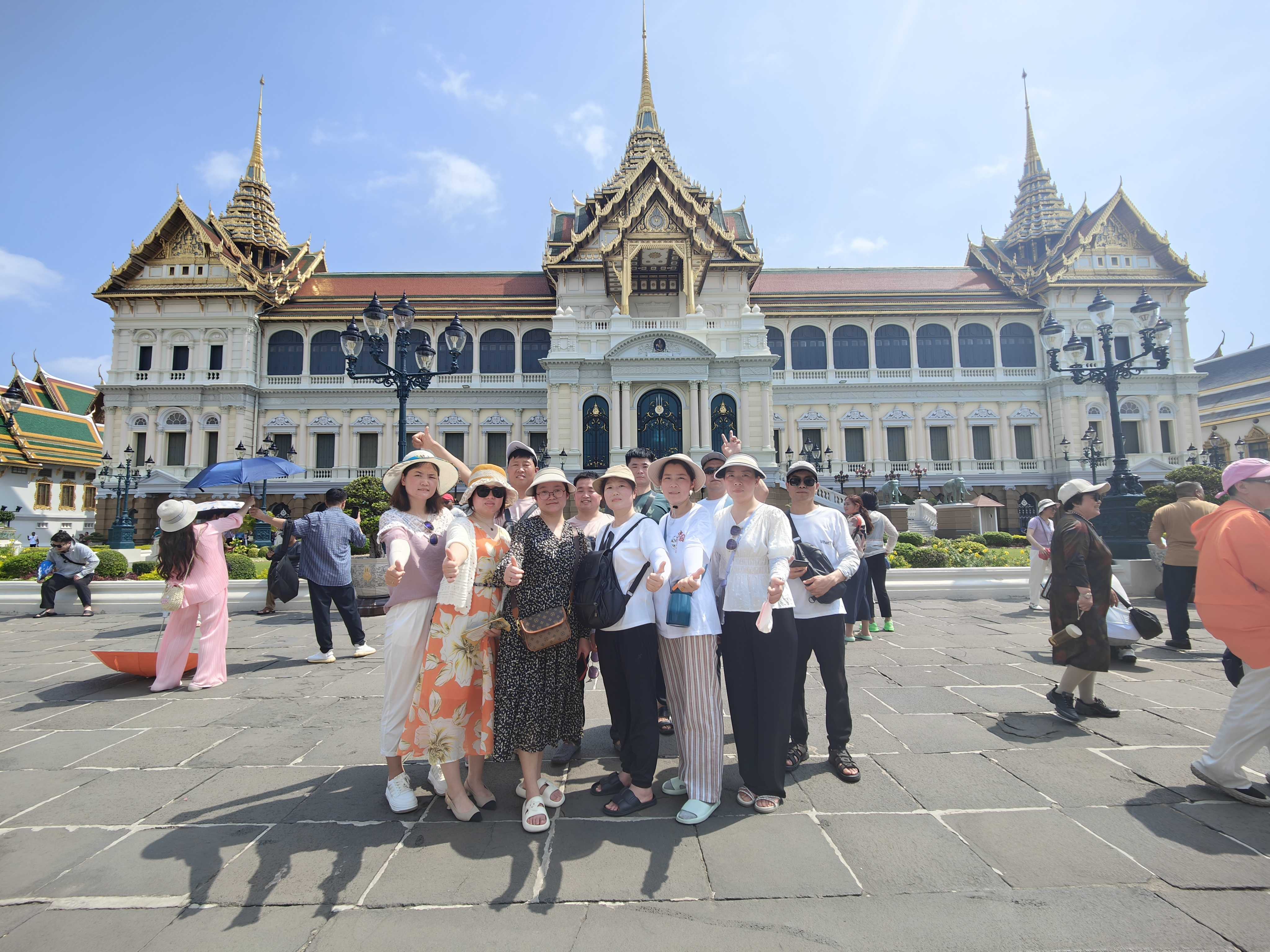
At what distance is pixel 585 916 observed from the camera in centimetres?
207

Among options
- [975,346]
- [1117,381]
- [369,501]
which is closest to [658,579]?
[369,501]

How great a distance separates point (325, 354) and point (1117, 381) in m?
29.3

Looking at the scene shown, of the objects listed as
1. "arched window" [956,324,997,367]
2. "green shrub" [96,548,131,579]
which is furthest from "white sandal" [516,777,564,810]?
"arched window" [956,324,997,367]

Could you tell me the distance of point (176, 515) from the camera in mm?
A: 4996

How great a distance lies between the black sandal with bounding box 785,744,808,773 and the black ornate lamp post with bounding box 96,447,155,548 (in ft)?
83.0

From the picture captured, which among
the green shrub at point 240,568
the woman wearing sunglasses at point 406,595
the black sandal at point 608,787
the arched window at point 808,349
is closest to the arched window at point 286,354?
the green shrub at point 240,568

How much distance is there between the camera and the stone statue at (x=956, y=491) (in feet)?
70.9

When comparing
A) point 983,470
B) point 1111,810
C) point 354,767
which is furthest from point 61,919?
point 983,470

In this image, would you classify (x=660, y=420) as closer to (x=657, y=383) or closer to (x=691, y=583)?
(x=657, y=383)

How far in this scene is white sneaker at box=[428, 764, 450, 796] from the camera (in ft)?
10.0

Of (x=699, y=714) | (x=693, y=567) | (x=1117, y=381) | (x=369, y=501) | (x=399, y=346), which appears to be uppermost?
(x=399, y=346)

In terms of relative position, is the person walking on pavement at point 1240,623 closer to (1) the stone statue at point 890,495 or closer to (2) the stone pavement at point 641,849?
(2) the stone pavement at point 641,849

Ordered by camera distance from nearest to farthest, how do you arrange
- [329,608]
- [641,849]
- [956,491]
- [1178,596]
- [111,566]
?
[641,849]
[329,608]
[1178,596]
[111,566]
[956,491]

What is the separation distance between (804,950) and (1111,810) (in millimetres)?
1891
